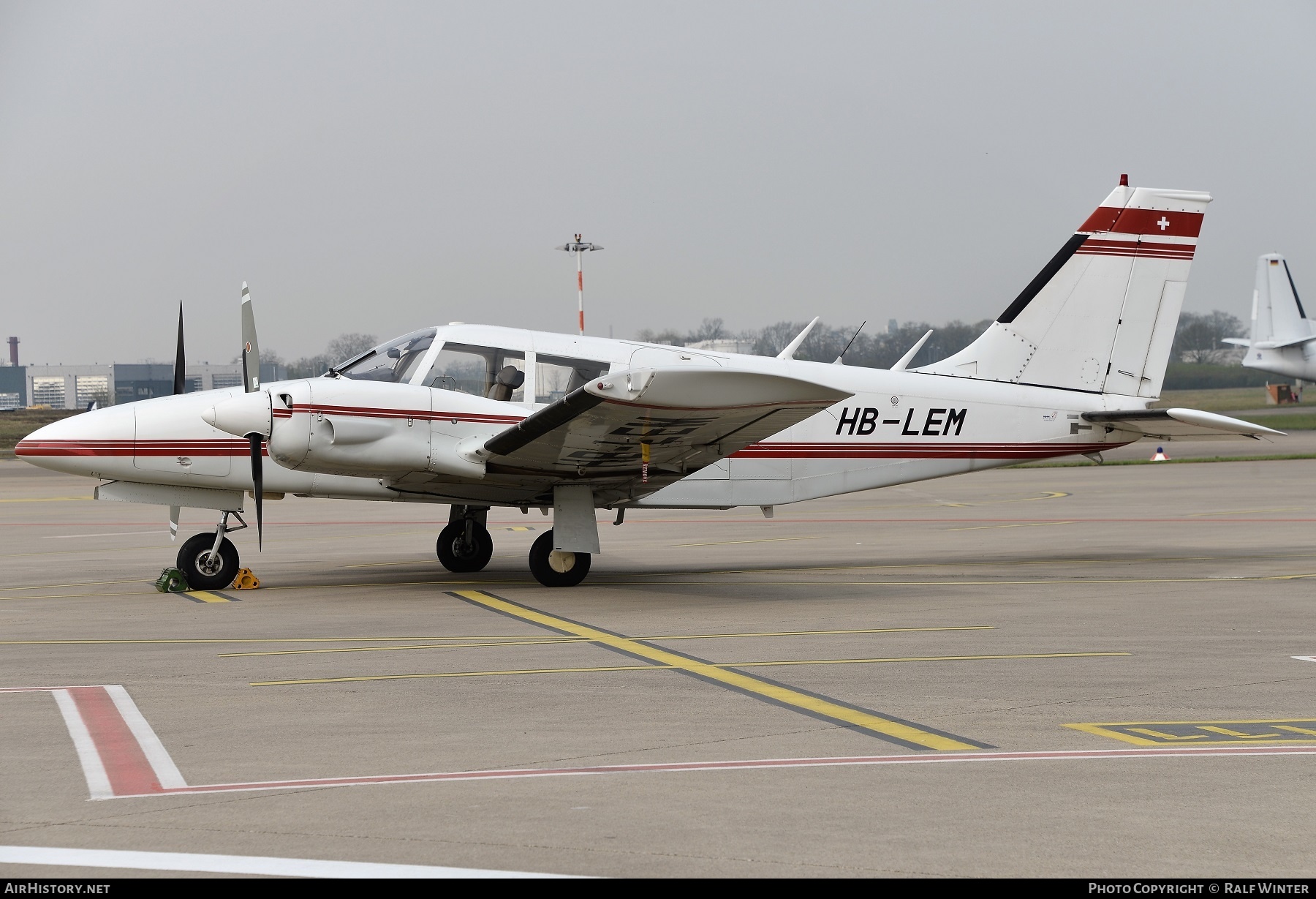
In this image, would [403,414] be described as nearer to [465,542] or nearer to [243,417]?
[243,417]

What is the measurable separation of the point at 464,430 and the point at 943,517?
40.8 ft

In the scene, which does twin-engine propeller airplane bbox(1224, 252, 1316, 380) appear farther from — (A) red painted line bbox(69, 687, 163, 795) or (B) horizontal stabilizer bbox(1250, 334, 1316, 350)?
(A) red painted line bbox(69, 687, 163, 795)

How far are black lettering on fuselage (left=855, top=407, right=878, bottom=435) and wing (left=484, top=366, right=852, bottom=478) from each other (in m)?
2.75

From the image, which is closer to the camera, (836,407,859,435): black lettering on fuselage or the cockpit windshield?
the cockpit windshield

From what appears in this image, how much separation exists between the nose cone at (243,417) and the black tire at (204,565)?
65.4 inches

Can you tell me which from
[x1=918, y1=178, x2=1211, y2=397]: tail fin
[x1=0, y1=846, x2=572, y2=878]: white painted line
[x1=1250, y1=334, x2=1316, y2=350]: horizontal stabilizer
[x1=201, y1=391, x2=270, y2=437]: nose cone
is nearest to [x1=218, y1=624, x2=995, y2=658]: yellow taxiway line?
[x1=201, y1=391, x2=270, y2=437]: nose cone

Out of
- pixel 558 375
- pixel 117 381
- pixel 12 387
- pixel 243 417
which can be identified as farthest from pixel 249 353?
pixel 12 387

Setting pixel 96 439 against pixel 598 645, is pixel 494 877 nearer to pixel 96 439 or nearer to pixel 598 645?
pixel 598 645

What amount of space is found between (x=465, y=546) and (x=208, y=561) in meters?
3.17

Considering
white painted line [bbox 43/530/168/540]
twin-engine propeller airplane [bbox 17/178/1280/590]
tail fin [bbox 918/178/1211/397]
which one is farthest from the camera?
white painted line [bbox 43/530/168/540]

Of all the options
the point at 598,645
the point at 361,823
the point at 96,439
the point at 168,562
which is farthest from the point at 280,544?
the point at 361,823

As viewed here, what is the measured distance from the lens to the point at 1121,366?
16.6 m

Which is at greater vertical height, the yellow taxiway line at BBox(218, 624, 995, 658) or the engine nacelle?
the engine nacelle

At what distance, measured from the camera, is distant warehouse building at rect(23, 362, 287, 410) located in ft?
64.8
